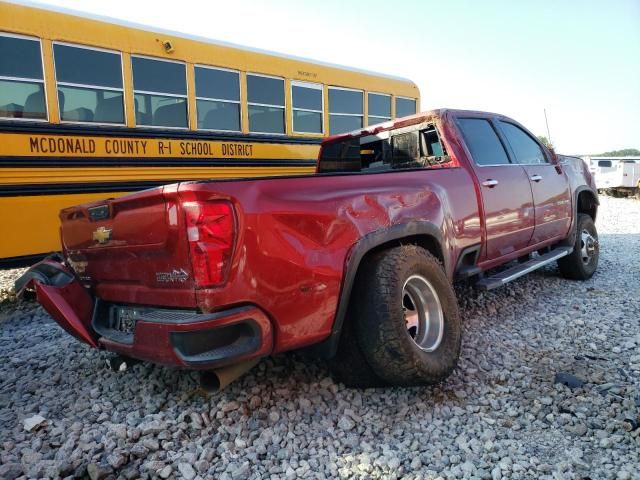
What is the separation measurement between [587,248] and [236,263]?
4794 mm

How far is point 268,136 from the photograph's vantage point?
699cm

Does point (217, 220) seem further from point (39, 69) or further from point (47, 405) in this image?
point (39, 69)

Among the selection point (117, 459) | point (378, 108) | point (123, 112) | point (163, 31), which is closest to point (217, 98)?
point (163, 31)

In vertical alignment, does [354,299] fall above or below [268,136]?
below

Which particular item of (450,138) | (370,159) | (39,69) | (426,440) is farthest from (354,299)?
(39,69)

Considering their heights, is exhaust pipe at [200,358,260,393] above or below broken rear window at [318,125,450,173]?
below

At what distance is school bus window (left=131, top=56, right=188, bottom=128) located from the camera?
573 cm

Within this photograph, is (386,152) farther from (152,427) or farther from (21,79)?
(21,79)

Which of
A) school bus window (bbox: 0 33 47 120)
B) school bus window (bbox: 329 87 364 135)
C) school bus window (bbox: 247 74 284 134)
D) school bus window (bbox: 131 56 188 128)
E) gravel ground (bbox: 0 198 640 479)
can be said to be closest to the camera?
gravel ground (bbox: 0 198 640 479)

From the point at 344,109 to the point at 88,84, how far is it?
12.8 feet

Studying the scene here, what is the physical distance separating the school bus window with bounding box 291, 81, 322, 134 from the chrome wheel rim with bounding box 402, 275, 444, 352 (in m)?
4.78

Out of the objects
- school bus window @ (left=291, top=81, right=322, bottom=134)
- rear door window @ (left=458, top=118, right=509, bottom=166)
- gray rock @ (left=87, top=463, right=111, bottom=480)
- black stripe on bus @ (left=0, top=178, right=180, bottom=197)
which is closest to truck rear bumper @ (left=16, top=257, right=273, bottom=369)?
gray rock @ (left=87, top=463, right=111, bottom=480)

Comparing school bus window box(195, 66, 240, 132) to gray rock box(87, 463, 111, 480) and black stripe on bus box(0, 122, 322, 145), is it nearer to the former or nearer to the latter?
black stripe on bus box(0, 122, 322, 145)

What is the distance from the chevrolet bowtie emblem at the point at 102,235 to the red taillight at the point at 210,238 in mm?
725
